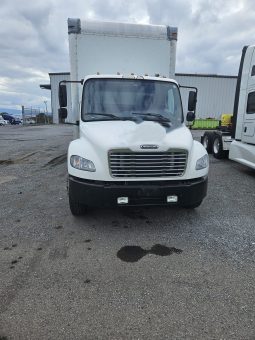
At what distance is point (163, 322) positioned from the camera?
9.11ft

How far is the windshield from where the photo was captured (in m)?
5.45

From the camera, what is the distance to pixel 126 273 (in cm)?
359

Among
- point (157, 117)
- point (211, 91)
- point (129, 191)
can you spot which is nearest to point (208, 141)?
point (157, 117)

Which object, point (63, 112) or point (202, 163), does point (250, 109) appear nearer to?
point (202, 163)

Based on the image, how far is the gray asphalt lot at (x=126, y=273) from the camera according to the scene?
9.00 ft

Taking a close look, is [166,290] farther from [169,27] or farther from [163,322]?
[169,27]

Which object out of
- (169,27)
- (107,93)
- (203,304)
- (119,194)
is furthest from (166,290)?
(169,27)

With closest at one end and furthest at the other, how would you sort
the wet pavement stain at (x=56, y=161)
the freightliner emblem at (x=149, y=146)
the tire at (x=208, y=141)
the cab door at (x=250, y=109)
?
1. the freightliner emblem at (x=149, y=146)
2. the cab door at (x=250, y=109)
3. the wet pavement stain at (x=56, y=161)
4. the tire at (x=208, y=141)

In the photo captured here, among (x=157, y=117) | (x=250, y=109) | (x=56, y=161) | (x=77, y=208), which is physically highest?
(x=250, y=109)

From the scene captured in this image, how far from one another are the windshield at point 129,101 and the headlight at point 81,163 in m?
1.10

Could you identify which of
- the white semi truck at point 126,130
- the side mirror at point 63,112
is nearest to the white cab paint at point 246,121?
the white semi truck at point 126,130

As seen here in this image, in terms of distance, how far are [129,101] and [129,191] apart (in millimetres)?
1947

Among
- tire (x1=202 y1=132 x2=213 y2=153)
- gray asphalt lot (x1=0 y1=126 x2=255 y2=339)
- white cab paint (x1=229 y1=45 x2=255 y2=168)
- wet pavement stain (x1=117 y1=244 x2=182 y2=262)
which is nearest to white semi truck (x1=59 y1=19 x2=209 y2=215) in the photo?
gray asphalt lot (x1=0 y1=126 x2=255 y2=339)

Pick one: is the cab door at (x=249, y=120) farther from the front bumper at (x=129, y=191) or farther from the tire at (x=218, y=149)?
the front bumper at (x=129, y=191)
